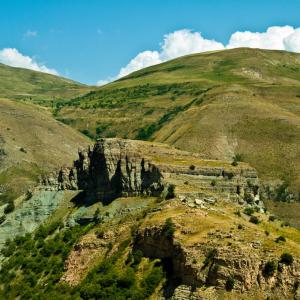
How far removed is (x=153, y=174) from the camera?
8406 centimetres

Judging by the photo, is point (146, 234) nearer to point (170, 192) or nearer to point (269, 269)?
point (170, 192)

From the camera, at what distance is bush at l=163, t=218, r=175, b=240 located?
6247 cm

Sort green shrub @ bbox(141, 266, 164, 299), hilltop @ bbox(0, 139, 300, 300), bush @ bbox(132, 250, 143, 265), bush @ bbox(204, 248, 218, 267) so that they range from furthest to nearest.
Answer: bush @ bbox(132, 250, 143, 265), green shrub @ bbox(141, 266, 164, 299), bush @ bbox(204, 248, 218, 267), hilltop @ bbox(0, 139, 300, 300)

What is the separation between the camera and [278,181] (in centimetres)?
16225

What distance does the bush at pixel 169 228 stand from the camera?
6247 cm

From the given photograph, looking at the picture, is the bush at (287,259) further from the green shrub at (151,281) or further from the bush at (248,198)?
the bush at (248,198)

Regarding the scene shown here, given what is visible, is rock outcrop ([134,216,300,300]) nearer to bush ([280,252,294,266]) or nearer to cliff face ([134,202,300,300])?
cliff face ([134,202,300,300])

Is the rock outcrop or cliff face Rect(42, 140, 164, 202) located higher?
cliff face Rect(42, 140, 164, 202)

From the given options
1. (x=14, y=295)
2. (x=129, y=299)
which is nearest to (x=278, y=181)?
(x=14, y=295)

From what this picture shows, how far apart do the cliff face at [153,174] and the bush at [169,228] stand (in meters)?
13.1

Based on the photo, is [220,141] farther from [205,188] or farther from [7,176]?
[205,188]

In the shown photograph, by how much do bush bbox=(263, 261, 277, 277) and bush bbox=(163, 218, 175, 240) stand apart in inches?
420

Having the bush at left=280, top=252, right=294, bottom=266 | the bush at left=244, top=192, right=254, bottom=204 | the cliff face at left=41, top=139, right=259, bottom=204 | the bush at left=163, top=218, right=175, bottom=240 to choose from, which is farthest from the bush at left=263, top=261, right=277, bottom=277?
the bush at left=244, top=192, right=254, bottom=204

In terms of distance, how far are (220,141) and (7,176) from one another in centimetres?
5816
